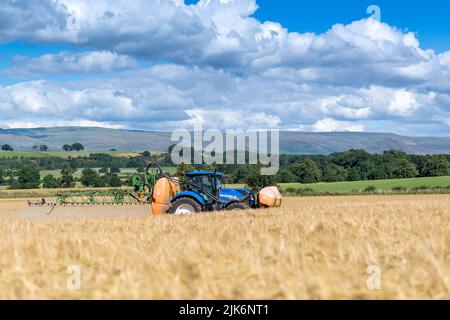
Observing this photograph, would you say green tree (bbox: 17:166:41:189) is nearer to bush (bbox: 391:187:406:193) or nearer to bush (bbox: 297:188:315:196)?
bush (bbox: 297:188:315:196)

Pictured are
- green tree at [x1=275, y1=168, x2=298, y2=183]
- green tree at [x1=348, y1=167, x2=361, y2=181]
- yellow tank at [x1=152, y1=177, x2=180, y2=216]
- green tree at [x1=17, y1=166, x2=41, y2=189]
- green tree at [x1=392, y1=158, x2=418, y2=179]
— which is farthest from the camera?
green tree at [x1=392, y1=158, x2=418, y2=179]

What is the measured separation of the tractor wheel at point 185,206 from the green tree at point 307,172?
63991mm

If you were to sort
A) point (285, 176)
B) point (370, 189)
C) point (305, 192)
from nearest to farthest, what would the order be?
point (305, 192) < point (370, 189) < point (285, 176)

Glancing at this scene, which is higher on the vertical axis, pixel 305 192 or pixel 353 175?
pixel 353 175

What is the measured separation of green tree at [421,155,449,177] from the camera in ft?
293

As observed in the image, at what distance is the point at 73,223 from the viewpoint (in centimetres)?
1605

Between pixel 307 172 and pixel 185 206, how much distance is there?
215ft

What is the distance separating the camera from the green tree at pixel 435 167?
293ft

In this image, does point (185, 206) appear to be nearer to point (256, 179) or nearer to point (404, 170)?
point (256, 179)

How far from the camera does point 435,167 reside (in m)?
90.3

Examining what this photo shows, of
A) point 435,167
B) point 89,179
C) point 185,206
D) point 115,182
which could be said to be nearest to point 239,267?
point 185,206

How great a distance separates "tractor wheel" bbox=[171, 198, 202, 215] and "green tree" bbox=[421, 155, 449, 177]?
A: 7382 cm

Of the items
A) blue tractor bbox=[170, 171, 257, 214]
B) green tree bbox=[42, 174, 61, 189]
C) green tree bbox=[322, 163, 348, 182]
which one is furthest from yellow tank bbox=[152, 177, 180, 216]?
green tree bbox=[42, 174, 61, 189]
